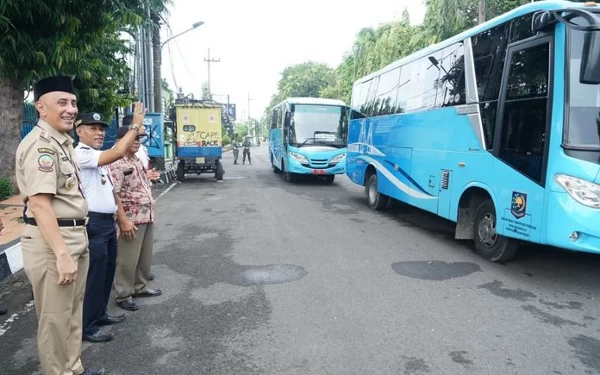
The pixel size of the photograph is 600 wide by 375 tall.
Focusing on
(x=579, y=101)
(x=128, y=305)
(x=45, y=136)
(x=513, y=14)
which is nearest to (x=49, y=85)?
(x=45, y=136)

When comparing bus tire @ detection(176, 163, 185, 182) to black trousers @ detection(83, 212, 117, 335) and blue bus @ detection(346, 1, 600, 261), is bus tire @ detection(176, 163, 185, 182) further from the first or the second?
black trousers @ detection(83, 212, 117, 335)

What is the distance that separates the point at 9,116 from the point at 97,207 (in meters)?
7.36

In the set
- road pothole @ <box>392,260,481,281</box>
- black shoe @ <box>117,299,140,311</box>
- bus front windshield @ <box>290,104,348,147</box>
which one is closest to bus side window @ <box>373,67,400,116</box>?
road pothole @ <box>392,260,481,281</box>

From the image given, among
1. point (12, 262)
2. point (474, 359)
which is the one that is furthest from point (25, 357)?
point (474, 359)

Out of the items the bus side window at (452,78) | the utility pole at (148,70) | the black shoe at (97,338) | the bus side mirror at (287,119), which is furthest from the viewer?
the utility pole at (148,70)

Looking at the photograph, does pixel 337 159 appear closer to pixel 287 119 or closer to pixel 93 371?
pixel 287 119

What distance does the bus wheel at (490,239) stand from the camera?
5801mm

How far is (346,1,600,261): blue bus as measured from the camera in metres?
4.60

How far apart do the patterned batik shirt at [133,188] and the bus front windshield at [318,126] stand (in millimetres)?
11000

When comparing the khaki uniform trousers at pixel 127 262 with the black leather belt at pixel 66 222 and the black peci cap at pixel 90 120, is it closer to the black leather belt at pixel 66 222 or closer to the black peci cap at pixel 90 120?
the black peci cap at pixel 90 120

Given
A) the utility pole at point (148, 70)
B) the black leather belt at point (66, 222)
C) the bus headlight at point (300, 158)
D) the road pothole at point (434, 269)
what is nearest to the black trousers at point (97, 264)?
the black leather belt at point (66, 222)

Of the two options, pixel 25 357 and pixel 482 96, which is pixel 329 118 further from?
pixel 25 357

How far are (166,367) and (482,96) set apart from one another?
512 centimetres

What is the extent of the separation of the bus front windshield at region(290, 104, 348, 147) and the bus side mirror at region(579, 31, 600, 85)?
1103 centimetres
